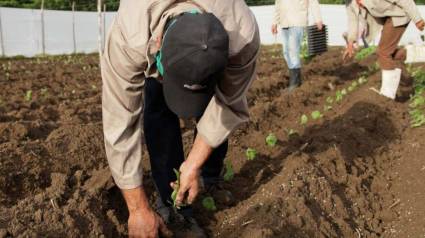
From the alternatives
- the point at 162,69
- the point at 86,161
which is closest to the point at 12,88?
the point at 86,161

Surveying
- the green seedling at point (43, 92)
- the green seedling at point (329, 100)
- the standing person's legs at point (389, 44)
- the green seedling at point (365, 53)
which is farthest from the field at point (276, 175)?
the green seedling at point (365, 53)

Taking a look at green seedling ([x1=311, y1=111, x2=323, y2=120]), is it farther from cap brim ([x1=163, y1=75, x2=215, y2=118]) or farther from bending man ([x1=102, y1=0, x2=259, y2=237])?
cap brim ([x1=163, y1=75, x2=215, y2=118])

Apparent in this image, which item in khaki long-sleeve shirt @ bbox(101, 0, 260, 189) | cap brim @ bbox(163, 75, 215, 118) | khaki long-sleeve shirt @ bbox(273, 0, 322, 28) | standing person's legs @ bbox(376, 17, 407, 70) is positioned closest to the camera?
cap brim @ bbox(163, 75, 215, 118)

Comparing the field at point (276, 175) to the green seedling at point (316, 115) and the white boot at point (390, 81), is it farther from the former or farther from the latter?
the white boot at point (390, 81)

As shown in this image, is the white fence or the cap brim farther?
the white fence

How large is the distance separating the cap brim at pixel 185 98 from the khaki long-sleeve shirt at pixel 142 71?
0.60 feet

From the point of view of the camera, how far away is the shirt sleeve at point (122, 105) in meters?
2.09

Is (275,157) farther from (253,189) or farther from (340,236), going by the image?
(340,236)

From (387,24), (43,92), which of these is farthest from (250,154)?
(43,92)

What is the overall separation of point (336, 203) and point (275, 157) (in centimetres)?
91

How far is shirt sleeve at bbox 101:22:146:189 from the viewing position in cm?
209

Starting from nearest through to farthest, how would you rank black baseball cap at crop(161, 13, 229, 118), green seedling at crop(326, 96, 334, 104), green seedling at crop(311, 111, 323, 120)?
1. black baseball cap at crop(161, 13, 229, 118)
2. green seedling at crop(311, 111, 323, 120)
3. green seedling at crop(326, 96, 334, 104)

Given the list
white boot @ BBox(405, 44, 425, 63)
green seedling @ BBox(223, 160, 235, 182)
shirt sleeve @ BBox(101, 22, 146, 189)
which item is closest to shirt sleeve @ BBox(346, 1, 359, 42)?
green seedling @ BBox(223, 160, 235, 182)

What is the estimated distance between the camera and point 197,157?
2.41 m
